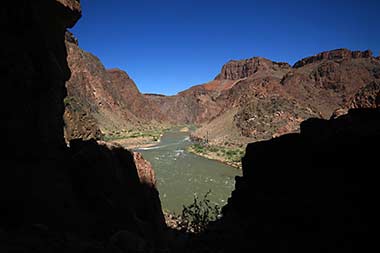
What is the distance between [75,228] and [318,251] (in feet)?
21.7

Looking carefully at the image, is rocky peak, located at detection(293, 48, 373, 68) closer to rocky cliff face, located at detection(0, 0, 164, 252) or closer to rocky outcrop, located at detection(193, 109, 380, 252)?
rocky cliff face, located at detection(0, 0, 164, 252)

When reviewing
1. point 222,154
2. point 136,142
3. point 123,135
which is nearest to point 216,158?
point 222,154

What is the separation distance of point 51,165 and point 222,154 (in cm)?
4479

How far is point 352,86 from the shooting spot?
91.3 metres

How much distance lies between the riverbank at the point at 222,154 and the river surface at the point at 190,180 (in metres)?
1.48

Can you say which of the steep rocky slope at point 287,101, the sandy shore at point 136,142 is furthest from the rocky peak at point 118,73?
the steep rocky slope at point 287,101

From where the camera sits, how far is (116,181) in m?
11.1

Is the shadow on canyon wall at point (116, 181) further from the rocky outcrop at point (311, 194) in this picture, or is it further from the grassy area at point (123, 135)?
the grassy area at point (123, 135)

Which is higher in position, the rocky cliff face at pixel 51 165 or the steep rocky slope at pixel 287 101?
the steep rocky slope at pixel 287 101

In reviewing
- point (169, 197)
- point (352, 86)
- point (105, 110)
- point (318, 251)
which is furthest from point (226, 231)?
point (105, 110)

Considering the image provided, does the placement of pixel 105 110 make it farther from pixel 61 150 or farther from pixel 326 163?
pixel 326 163

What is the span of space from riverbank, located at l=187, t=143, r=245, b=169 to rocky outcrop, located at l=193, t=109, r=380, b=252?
3373 centimetres

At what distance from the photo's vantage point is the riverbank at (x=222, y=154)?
4594cm

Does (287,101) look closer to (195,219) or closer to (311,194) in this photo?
(195,219)
